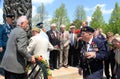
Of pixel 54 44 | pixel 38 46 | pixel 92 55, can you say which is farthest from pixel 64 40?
pixel 92 55

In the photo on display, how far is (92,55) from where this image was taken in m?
6.57

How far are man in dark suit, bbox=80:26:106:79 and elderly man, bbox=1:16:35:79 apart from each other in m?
1.01

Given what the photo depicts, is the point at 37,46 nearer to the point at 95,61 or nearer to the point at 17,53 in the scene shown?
the point at 17,53

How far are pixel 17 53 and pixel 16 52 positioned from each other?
3 centimetres

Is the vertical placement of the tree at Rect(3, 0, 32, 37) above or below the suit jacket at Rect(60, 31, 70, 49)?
above

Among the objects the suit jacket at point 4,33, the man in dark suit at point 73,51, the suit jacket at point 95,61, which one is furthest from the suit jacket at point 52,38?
the suit jacket at point 95,61

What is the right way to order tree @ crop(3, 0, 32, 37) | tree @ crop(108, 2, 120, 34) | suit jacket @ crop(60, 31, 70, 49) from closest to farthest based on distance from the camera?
tree @ crop(3, 0, 32, 37) → suit jacket @ crop(60, 31, 70, 49) → tree @ crop(108, 2, 120, 34)

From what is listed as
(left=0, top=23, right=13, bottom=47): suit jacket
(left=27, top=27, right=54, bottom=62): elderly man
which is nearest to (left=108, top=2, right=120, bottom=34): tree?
(left=27, top=27, right=54, bottom=62): elderly man

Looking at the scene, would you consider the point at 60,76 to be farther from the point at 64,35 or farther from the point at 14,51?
the point at 14,51

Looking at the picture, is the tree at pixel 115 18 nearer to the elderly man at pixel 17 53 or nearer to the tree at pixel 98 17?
the tree at pixel 98 17

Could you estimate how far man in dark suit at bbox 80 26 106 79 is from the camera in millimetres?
6668

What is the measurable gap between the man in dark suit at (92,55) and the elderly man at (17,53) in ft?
3.33

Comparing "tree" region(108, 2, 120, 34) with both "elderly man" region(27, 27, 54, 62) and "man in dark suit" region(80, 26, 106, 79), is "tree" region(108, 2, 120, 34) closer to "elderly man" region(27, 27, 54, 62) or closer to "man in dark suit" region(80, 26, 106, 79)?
"elderly man" region(27, 27, 54, 62)

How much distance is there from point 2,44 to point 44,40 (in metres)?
1.00
